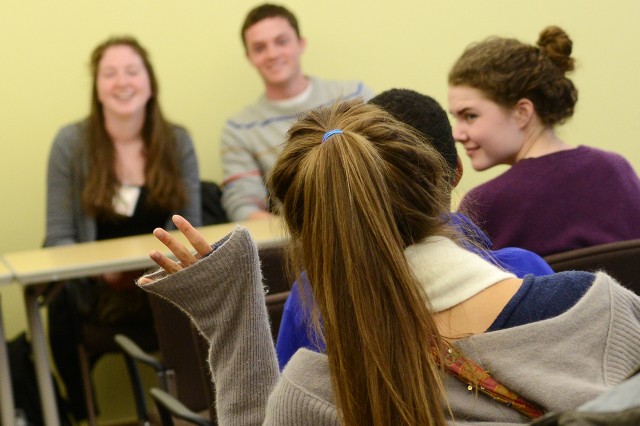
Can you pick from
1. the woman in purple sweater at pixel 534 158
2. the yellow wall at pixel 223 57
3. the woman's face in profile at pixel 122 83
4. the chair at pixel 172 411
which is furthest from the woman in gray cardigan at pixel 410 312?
the yellow wall at pixel 223 57

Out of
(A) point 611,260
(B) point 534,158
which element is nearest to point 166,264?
(A) point 611,260

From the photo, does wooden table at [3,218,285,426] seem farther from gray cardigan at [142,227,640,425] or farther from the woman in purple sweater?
gray cardigan at [142,227,640,425]

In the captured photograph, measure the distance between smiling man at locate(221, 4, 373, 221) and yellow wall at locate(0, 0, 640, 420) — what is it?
0.27 metres

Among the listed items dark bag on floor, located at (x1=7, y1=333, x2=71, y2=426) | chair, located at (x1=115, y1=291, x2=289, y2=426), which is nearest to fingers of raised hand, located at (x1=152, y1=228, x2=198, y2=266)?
chair, located at (x1=115, y1=291, x2=289, y2=426)

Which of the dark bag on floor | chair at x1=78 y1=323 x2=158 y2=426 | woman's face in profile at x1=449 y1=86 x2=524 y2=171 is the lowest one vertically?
the dark bag on floor

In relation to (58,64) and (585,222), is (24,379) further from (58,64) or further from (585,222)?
(585,222)

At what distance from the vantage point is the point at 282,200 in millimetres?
1230

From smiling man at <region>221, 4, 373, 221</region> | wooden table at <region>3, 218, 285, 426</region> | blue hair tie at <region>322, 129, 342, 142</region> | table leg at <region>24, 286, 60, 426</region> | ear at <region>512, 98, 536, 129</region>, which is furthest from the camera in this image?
smiling man at <region>221, 4, 373, 221</region>

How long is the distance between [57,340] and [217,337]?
2763mm

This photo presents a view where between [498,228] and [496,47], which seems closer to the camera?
[498,228]

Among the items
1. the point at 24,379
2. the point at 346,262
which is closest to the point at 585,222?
the point at 346,262

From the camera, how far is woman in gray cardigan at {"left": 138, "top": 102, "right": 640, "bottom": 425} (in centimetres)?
104

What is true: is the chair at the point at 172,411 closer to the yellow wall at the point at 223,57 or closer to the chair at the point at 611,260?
the chair at the point at 611,260

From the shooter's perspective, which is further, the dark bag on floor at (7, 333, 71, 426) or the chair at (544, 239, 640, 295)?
the dark bag on floor at (7, 333, 71, 426)
